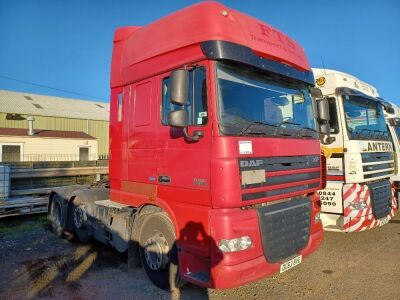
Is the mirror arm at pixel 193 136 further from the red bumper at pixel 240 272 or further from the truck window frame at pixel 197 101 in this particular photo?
the red bumper at pixel 240 272

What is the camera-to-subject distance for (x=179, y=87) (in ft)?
11.7

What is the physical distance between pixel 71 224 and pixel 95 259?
54.9 inches

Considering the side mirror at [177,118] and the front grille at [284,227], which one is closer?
the side mirror at [177,118]

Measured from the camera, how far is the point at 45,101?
3794cm

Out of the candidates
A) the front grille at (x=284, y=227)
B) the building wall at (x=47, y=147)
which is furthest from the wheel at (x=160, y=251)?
the building wall at (x=47, y=147)

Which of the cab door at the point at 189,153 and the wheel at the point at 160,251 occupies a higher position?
the cab door at the point at 189,153

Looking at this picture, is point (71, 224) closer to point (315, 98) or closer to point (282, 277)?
point (282, 277)

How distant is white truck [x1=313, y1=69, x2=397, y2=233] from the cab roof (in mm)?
1790

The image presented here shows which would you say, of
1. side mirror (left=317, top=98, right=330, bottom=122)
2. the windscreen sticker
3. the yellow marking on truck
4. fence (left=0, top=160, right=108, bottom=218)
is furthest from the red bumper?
fence (left=0, top=160, right=108, bottom=218)

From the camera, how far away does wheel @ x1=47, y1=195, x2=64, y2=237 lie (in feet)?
23.6

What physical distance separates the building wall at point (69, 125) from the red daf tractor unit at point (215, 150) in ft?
105

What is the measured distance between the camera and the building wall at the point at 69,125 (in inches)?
1299

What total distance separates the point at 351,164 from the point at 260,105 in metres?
2.97

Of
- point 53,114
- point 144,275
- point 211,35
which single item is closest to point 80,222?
point 144,275
